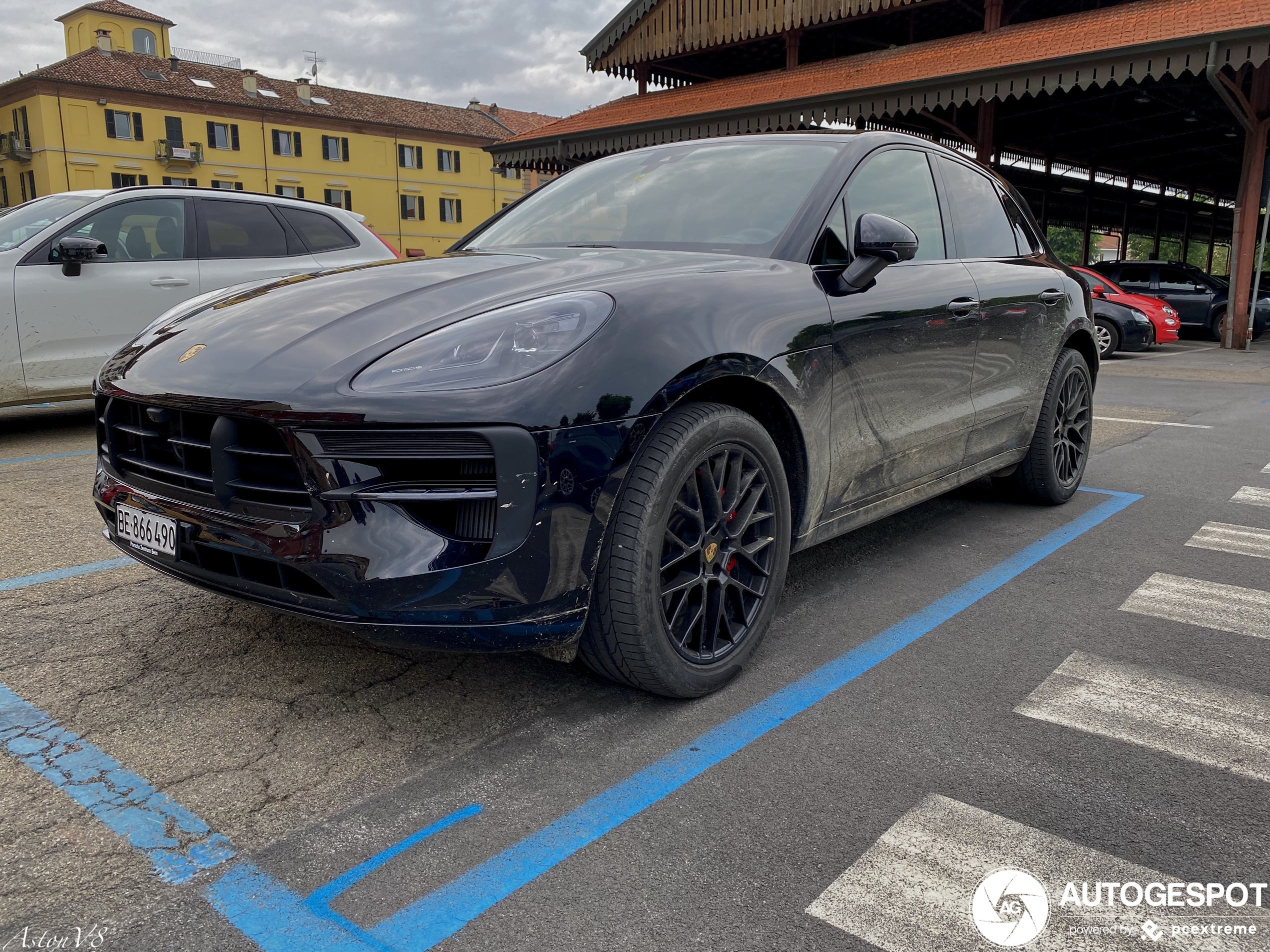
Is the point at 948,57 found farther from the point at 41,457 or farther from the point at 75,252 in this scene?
the point at 41,457

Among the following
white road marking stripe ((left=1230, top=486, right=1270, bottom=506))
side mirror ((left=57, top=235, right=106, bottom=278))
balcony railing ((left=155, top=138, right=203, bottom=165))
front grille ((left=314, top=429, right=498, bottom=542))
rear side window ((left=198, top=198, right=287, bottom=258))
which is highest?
balcony railing ((left=155, top=138, right=203, bottom=165))

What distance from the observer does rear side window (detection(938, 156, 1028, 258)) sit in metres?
4.02

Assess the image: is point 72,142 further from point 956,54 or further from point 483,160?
point 956,54

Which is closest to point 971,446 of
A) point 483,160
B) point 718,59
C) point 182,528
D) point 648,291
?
point 648,291

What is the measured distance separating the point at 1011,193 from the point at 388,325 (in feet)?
11.7

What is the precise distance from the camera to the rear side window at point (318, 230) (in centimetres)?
716

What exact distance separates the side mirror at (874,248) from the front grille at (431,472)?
1.48 m

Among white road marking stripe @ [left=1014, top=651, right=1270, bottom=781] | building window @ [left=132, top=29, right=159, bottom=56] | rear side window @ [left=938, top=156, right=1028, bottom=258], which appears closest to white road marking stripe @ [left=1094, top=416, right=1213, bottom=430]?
rear side window @ [left=938, top=156, right=1028, bottom=258]

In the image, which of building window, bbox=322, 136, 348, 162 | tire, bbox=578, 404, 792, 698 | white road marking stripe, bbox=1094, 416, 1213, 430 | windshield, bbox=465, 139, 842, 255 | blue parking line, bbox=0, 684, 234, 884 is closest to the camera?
blue parking line, bbox=0, 684, 234, 884

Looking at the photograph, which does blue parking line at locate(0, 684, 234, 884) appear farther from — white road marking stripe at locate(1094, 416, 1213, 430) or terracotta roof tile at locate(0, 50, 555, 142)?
terracotta roof tile at locate(0, 50, 555, 142)

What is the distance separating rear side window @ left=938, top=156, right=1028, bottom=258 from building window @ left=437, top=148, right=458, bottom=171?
59004 millimetres

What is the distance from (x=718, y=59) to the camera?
75.8 ft

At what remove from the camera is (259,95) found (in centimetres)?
5316

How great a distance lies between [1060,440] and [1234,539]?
0.86 m
